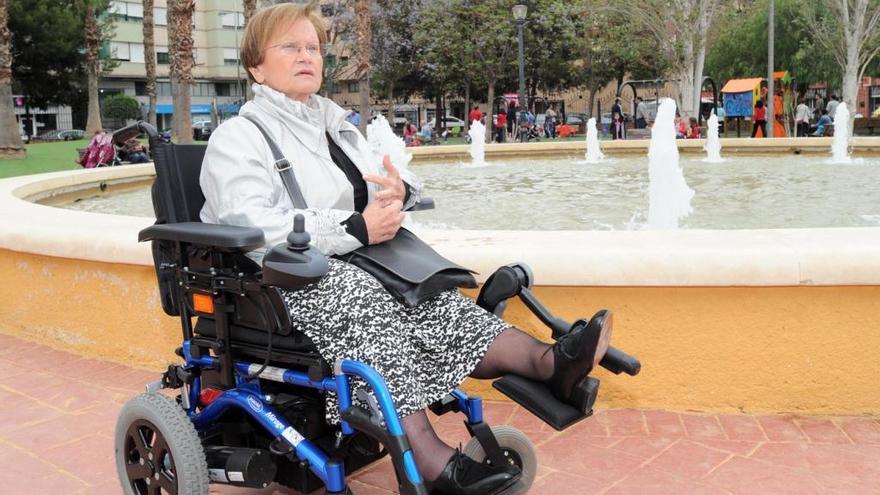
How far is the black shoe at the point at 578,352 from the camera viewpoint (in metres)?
2.15

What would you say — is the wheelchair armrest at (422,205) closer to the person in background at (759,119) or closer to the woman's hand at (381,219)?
the woman's hand at (381,219)

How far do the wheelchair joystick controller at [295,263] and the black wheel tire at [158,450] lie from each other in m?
0.56

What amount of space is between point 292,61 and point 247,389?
98cm

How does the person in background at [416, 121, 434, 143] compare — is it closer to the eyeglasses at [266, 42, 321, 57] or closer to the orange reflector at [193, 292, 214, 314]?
the eyeglasses at [266, 42, 321, 57]

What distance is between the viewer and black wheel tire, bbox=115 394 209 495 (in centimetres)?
232

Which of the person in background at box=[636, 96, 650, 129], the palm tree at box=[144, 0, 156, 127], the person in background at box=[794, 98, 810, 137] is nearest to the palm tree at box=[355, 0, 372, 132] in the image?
the palm tree at box=[144, 0, 156, 127]

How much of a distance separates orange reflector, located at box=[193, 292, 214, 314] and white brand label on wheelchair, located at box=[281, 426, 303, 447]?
399mm

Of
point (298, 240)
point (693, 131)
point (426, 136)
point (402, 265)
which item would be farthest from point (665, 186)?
point (426, 136)

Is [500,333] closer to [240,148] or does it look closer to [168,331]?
[240,148]

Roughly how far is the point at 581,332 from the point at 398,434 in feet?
1.77

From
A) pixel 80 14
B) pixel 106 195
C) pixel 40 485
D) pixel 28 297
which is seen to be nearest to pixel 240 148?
pixel 40 485

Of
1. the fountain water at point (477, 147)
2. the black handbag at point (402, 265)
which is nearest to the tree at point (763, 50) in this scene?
the fountain water at point (477, 147)

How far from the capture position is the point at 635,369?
2271mm

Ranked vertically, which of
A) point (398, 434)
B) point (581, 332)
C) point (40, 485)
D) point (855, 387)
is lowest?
point (40, 485)
